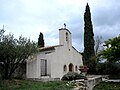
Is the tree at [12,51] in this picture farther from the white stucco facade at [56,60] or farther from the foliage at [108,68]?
the foliage at [108,68]

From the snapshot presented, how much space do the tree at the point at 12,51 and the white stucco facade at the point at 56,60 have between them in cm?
158

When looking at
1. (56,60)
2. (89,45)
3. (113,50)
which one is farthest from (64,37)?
(89,45)

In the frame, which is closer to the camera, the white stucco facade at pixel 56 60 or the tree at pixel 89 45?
the white stucco facade at pixel 56 60

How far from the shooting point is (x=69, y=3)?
16969 millimetres

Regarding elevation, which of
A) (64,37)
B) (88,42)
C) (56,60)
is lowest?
(56,60)

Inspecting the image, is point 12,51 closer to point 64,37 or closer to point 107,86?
point 64,37

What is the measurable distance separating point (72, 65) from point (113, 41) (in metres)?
6.70

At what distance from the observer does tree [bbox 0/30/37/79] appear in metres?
18.9

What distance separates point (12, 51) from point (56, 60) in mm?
6341

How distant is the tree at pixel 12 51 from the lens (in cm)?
1888

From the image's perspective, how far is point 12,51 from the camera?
1908 cm

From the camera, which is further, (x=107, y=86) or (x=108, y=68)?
(x=108, y=68)

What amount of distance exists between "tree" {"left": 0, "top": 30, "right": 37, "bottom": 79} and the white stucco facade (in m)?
1.58

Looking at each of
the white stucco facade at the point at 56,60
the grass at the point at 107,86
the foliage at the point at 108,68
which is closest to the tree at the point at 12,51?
the white stucco facade at the point at 56,60
